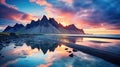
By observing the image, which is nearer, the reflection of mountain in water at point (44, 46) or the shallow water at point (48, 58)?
the shallow water at point (48, 58)

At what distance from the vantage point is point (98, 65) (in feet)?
68.2

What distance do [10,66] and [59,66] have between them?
25.0 feet

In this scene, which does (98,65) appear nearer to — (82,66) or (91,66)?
(91,66)

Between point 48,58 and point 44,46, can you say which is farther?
point 44,46

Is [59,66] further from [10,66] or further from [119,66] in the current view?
[119,66]

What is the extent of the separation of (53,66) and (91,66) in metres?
5.99

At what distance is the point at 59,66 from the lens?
20.3 meters

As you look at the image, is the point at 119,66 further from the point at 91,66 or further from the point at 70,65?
the point at 70,65

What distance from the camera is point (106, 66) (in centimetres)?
2038

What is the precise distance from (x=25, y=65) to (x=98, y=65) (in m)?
11.8

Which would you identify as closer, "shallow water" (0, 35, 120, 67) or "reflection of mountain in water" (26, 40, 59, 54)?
"shallow water" (0, 35, 120, 67)

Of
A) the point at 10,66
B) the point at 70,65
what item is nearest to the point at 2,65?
the point at 10,66

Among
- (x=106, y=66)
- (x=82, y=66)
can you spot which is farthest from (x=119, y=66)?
(x=82, y=66)

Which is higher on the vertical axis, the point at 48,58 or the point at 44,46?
the point at 44,46
